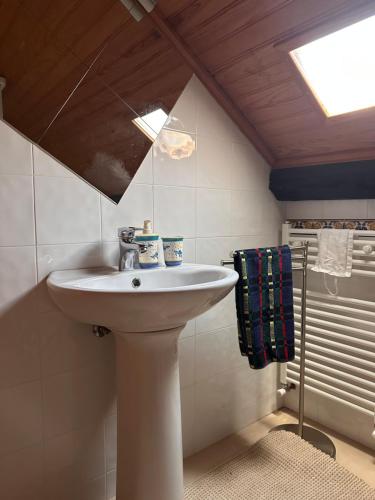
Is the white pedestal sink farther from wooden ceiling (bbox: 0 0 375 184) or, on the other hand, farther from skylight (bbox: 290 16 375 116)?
skylight (bbox: 290 16 375 116)

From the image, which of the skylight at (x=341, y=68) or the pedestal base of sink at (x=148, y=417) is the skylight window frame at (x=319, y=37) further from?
the pedestal base of sink at (x=148, y=417)

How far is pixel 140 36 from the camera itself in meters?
1.31

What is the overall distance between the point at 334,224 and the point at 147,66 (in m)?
1.10

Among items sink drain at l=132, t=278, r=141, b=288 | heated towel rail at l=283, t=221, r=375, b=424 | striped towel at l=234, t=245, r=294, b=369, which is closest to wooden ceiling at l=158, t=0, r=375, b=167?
heated towel rail at l=283, t=221, r=375, b=424

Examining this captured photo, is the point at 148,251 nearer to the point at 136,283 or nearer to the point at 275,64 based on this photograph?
the point at 136,283

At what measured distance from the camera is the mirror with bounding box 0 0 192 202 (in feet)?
3.67

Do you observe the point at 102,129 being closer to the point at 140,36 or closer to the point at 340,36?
the point at 140,36

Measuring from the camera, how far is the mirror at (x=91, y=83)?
1.12m

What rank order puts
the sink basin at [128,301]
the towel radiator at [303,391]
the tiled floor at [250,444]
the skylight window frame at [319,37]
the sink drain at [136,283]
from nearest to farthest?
the sink basin at [128,301] → the skylight window frame at [319,37] → the sink drain at [136,283] → the tiled floor at [250,444] → the towel radiator at [303,391]

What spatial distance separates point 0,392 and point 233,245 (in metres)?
1.12

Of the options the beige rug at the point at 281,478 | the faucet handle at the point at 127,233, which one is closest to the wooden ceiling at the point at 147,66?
the faucet handle at the point at 127,233

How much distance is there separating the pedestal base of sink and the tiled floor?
1.31ft

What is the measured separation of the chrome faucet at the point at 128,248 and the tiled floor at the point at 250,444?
973 mm

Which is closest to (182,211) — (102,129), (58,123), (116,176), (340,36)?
(116,176)
